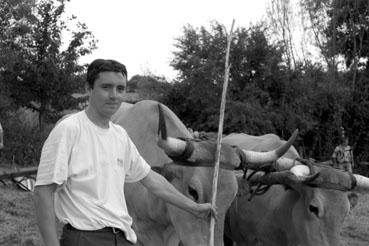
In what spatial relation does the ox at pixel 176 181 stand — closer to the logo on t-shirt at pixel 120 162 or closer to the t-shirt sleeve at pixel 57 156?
the logo on t-shirt at pixel 120 162

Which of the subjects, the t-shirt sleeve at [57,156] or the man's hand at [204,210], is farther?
the man's hand at [204,210]

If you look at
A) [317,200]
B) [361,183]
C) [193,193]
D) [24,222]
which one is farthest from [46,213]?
[24,222]

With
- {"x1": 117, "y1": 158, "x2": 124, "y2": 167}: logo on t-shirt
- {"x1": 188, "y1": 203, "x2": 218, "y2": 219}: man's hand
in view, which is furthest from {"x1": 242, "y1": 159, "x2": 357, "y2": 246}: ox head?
{"x1": 117, "y1": 158, "x2": 124, "y2": 167}: logo on t-shirt

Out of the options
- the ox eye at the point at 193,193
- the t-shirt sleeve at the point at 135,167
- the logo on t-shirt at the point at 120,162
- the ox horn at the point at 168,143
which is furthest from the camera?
the ox horn at the point at 168,143

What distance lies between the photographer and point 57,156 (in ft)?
10.3

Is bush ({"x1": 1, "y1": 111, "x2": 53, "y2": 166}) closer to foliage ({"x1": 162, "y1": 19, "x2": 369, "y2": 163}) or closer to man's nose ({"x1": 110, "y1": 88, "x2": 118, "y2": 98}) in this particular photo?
foliage ({"x1": 162, "y1": 19, "x2": 369, "y2": 163})

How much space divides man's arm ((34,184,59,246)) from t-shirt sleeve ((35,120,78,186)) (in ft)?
0.15

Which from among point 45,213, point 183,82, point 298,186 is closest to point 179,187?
point 298,186

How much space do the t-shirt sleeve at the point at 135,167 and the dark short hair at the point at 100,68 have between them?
1.63ft

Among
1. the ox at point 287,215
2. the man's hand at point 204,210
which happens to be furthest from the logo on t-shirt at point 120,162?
the ox at point 287,215

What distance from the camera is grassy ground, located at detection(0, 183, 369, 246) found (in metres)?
8.16

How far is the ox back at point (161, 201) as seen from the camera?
4.66m

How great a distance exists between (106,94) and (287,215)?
3417 millimetres

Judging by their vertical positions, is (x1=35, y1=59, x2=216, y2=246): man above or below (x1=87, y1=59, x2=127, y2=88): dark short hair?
below
